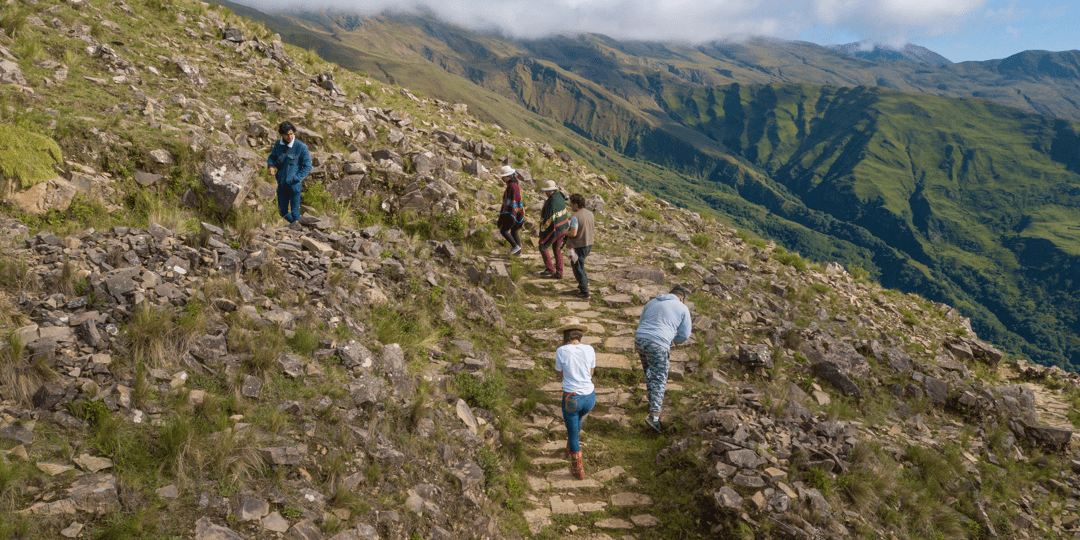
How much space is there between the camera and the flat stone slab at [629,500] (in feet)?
24.1

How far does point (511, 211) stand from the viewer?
13.5m

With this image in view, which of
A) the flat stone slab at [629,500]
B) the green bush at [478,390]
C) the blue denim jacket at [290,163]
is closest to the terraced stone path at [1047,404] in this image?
the flat stone slab at [629,500]

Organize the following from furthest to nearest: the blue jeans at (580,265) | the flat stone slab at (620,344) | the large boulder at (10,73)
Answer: the blue jeans at (580,265) → the flat stone slab at (620,344) → the large boulder at (10,73)

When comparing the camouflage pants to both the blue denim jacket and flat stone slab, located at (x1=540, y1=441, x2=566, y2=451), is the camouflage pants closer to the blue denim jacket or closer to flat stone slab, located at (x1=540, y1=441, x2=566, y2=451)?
flat stone slab, located at (x1=540, y1=441, x2=566, y2=451)

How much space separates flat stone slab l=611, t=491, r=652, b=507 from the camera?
7339 millimetres

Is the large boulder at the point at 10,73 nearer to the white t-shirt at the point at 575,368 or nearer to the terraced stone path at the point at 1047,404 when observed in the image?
the white t-shirt at the point at 575,368

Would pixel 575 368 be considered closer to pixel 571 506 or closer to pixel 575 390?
pixel 575 390

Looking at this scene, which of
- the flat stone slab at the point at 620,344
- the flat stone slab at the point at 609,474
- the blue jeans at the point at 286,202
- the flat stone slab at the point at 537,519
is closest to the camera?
the flat stone slab at the point at 537,519

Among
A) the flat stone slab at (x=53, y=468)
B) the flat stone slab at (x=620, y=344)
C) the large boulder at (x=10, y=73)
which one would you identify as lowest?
the flat stone slab at (x=620, y=344)

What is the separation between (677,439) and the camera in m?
8.29

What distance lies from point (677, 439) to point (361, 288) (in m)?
6.25

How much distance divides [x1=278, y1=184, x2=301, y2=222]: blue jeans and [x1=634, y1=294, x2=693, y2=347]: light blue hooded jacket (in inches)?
298

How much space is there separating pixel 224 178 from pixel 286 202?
1.25 m

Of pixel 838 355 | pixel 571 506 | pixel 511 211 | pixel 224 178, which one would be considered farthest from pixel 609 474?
pixel 224 178
